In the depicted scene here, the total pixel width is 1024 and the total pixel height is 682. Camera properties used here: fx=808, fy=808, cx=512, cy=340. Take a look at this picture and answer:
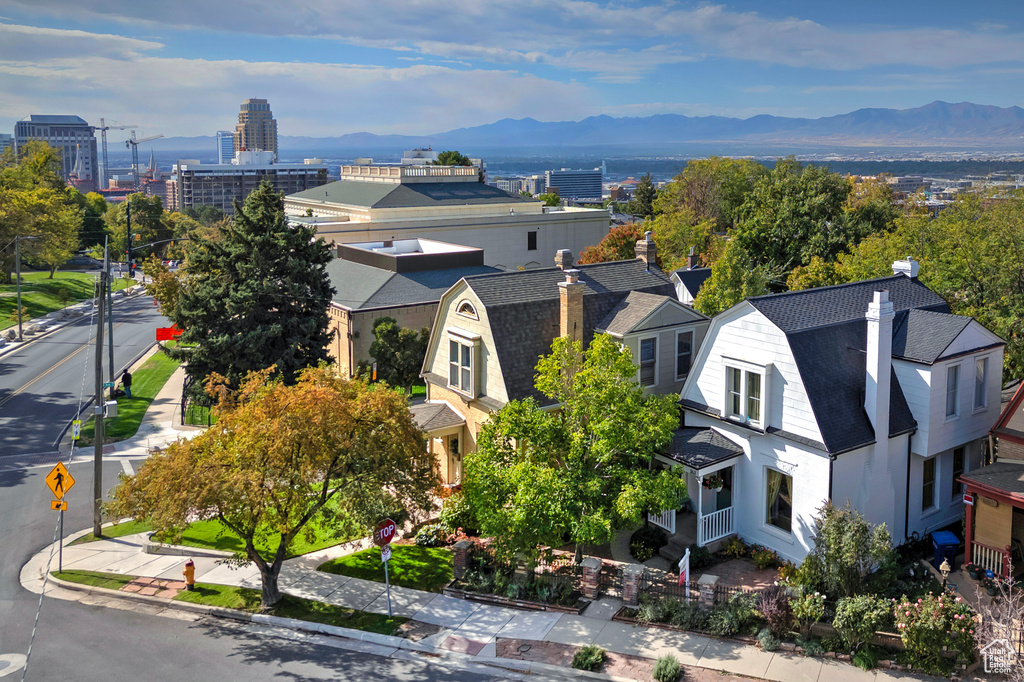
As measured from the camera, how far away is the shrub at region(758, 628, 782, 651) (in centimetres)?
1936

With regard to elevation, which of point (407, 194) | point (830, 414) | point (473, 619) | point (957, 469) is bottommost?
point (473, 619)

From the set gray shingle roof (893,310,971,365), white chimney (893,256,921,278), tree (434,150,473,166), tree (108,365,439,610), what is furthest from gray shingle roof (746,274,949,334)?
tree (434,150,473,166)

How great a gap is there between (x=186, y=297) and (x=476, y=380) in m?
16.9

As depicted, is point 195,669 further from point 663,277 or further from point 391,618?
point 663,277

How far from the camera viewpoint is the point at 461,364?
99.3ft

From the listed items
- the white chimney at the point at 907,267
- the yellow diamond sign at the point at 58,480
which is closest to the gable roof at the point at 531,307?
the white chimney at the point at 907,267

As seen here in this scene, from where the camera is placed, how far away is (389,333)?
42.1m

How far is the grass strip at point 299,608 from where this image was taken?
21891 mm

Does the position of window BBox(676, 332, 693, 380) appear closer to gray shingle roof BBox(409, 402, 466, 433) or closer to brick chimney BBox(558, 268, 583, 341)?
brick chimney BBox(558, 268, 583, 341)

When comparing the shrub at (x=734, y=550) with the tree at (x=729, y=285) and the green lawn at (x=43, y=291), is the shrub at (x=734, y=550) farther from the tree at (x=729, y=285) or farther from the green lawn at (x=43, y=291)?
the green lawn at (x=43, y=291)

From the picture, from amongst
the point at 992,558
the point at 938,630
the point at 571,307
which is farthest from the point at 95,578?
the point at 992,558

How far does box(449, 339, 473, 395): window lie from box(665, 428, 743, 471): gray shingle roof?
7971 millimetres

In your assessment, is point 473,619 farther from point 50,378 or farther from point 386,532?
point 50,378

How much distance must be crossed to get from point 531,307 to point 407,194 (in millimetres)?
48442
